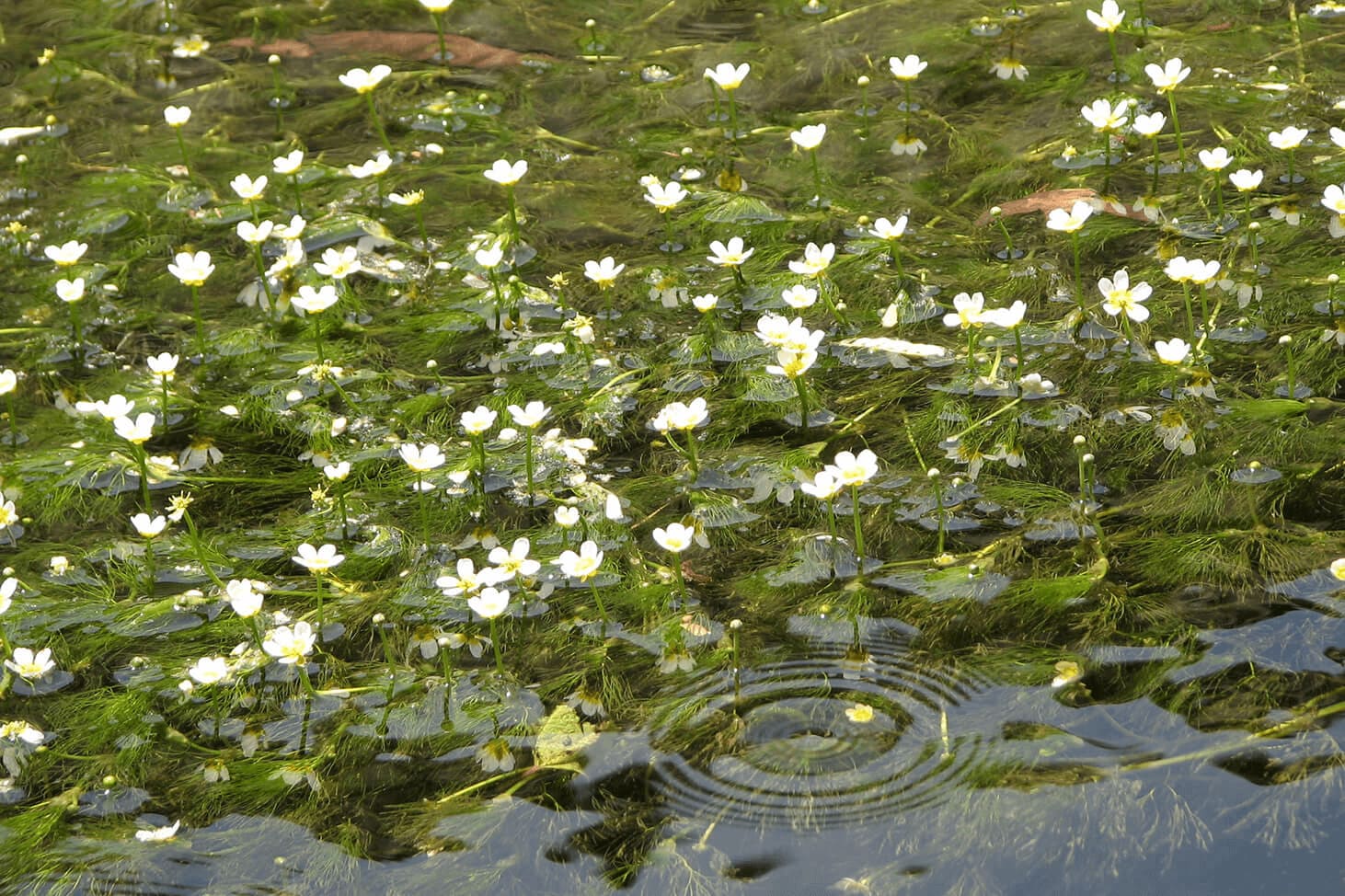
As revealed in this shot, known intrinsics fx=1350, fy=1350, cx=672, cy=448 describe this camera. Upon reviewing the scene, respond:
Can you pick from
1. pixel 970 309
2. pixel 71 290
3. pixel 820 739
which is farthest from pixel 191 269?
pixel 820 739

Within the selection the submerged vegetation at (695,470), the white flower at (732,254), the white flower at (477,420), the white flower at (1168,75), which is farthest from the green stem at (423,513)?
the white flower at (1168,75)

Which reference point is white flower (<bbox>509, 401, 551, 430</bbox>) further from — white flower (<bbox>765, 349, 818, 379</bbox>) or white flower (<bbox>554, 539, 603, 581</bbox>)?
white flower (<bbox>765, 349, 818, 379</bbox>)

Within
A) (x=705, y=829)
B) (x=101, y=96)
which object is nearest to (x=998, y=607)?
(x=705, y=829)

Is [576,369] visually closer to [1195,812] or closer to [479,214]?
[479,214]

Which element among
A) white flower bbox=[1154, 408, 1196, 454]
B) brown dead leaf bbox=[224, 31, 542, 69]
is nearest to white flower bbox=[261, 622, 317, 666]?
white flower bbox=[1154, 408, 1196, 454]

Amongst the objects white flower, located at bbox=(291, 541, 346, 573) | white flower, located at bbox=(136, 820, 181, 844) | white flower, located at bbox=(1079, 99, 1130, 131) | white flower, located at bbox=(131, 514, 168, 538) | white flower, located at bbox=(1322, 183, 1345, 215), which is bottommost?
white flower, located at bbox=(136, 820, 181, 844)

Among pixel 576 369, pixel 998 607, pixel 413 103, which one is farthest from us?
pixel 413 103

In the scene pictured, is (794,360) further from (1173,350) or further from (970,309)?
(1173,350)
